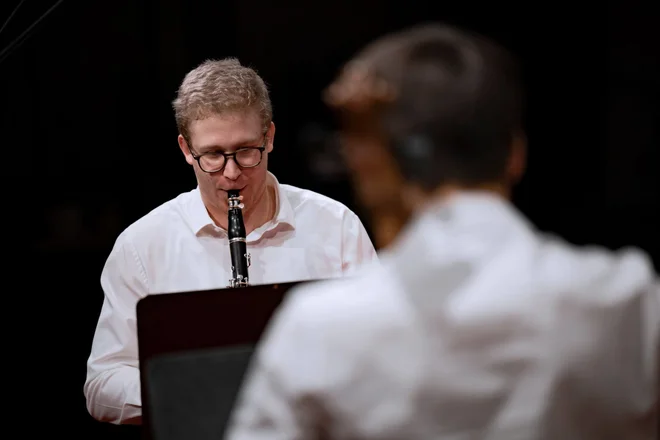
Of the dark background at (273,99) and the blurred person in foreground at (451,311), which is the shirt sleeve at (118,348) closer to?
the dark background at (273,99)

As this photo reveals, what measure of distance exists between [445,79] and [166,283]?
4.55ft

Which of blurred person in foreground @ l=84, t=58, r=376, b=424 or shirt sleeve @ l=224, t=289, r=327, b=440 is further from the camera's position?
blurred person in foreground @ l=84, t=58, r=376, b=424

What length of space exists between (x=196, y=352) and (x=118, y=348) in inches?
28.1

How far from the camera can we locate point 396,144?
112 centimetres

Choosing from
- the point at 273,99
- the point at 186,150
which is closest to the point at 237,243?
the point at 186,150

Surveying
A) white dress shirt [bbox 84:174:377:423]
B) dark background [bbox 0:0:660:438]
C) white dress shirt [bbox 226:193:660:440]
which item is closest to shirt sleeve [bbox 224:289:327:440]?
white dress shirt [bbox 226:193:660:440]

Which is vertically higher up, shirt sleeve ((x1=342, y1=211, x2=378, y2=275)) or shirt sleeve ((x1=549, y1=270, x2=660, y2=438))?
shirt sleeve ((x1=549, y1=270, x2=660, y2=438))

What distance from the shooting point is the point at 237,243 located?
85.8 inches

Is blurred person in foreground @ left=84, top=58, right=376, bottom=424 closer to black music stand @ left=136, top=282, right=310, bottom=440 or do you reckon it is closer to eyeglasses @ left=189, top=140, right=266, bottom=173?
eyeglasses @ left=189, top=140, right=266, bottom=173

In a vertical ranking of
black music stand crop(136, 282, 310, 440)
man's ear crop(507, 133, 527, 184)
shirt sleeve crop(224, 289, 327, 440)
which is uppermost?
man's ear crop(507, 133, 527, 184)

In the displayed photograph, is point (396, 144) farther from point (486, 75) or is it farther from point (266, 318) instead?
point (266, 318)

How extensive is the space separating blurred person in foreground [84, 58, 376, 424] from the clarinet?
0.16ft

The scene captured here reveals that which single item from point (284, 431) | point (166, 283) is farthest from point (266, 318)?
point (166, 283)

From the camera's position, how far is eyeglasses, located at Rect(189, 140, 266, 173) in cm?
225
